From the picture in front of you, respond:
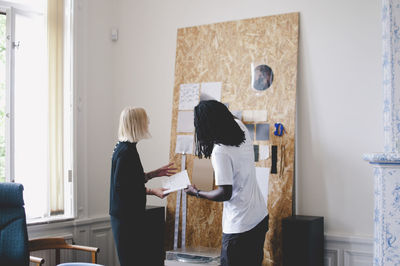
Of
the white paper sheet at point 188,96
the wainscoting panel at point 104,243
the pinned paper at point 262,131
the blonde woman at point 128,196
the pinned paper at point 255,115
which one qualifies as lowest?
the wainscoting panel at point 104,243

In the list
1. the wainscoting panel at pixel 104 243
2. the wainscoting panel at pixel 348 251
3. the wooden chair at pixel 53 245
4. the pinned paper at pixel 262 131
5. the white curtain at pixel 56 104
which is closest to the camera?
the wainscoting panel at pixel 348 251

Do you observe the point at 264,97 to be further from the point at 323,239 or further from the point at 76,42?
the point at 76,42

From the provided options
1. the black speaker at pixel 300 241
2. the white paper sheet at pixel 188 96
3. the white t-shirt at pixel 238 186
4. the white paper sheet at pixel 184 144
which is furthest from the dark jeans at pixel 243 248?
the white paper sheet at pixel 188 96

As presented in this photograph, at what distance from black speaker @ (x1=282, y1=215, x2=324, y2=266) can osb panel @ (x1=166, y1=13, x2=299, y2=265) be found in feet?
0.70

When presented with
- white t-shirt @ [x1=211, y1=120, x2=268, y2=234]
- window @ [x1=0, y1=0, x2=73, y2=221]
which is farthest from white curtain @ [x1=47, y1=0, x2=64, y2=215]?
white t-shirt @ [x1=211, y1=120, x2=268, y2=234]

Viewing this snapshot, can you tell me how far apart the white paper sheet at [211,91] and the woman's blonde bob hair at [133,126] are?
951 millimetres

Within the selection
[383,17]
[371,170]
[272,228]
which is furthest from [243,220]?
[383,17]

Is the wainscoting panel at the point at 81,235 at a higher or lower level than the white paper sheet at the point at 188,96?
lower

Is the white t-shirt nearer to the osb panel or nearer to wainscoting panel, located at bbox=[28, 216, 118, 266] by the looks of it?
the osb panel

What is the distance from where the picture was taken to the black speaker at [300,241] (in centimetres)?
304

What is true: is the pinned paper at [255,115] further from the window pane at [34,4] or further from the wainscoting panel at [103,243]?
the window pane at [34,4]

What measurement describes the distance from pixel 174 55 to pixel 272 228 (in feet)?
6.20

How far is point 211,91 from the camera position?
380 centimetres

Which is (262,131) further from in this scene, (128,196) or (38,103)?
(38,103)
